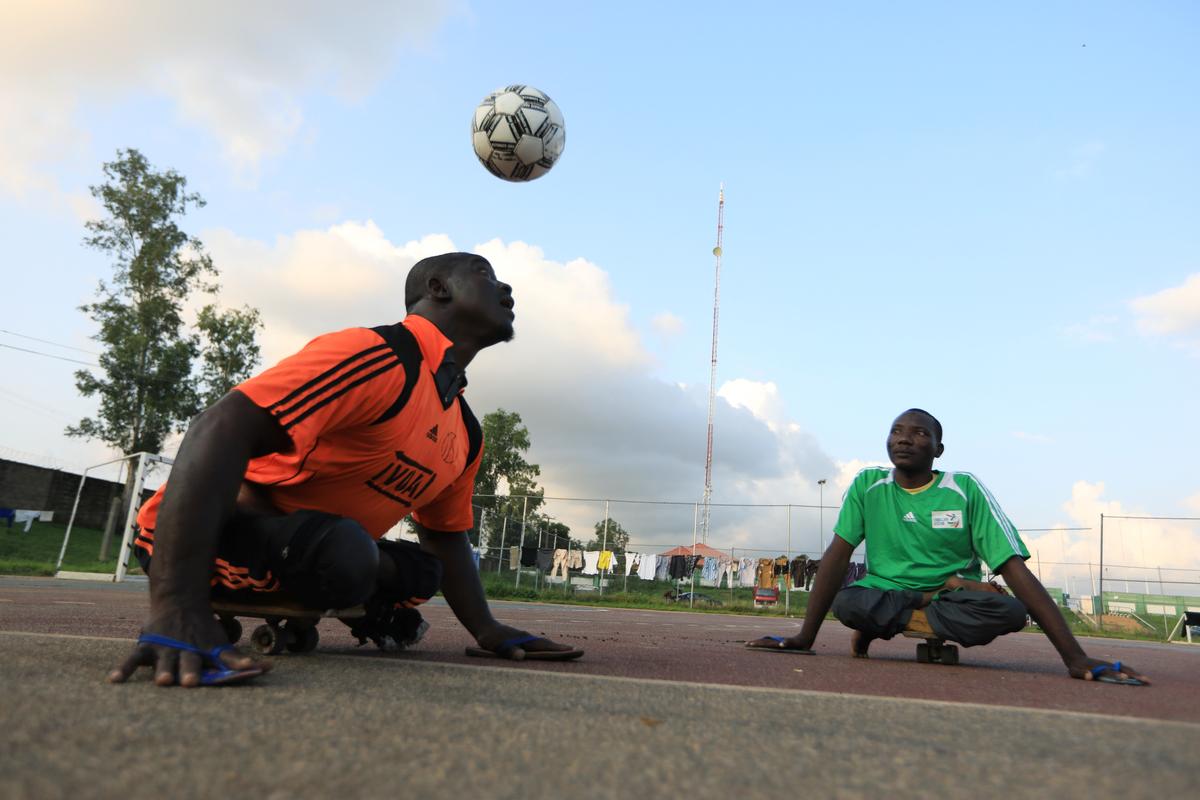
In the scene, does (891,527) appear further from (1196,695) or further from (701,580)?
(701,580)

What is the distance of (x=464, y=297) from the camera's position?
278cm

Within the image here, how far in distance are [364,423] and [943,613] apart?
308 cm

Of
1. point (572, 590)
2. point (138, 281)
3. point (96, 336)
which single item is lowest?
point (572, 590)

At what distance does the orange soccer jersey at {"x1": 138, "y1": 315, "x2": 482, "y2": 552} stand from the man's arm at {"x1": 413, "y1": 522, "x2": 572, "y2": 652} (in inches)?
10.7

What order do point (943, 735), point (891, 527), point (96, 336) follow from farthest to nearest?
point (96, 336) < point (891, 527) < point (943, 735)

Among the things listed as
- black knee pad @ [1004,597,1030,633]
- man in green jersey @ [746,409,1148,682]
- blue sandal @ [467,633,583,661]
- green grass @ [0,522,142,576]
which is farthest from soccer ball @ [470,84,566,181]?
green grass @ [0,522,142,576]

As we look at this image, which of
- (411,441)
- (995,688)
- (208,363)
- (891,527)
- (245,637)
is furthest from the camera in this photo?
(208,363)

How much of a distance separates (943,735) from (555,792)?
866 millimetres

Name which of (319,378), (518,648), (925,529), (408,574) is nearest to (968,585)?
(925,529)

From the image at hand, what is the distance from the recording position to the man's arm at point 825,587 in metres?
4.21

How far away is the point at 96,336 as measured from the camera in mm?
25375

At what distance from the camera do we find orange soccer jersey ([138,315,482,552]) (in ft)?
6.83

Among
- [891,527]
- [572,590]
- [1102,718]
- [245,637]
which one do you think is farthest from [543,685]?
[572,590]

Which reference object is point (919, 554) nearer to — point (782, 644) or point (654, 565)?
point (782, 644)
